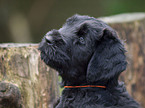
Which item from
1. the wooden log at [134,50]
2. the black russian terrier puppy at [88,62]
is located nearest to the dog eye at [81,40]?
the black russian terrier puppy at [88,62]

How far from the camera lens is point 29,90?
3869 millimetres

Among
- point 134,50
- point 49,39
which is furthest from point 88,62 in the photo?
point 134,50

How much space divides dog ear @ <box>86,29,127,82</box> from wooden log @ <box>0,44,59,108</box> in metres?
1.13

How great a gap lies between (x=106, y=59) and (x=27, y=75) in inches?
55.4

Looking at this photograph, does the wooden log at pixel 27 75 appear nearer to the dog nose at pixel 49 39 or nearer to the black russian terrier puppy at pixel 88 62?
the black russian terrier puppy at pixel 88 62

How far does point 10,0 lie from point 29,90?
1011 cm

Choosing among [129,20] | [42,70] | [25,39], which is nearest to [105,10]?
[25,39]

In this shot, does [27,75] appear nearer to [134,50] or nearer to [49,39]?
[49,39]

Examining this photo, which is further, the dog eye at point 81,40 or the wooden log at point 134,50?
the wooden log at point 134,50

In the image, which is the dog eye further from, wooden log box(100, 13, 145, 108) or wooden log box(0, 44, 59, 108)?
wooden log box(100, 13, 145, 108)

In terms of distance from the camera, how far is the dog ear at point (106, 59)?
10.2ft

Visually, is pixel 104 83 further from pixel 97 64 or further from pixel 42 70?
pixel 42 70

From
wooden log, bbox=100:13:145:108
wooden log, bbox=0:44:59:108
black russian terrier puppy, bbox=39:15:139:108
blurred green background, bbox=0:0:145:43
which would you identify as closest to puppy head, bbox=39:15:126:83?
black russian terrier puppy, bbox=39:15:139:108

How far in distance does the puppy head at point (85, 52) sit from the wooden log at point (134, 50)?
2.96m
